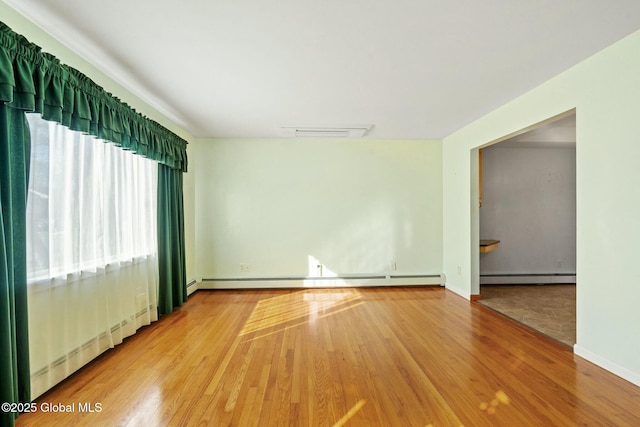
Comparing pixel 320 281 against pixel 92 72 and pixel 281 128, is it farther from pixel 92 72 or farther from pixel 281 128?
pixel 92 72

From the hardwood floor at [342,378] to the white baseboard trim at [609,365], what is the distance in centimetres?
7

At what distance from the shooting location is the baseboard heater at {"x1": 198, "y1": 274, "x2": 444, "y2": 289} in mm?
4926

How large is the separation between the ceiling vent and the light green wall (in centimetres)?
166

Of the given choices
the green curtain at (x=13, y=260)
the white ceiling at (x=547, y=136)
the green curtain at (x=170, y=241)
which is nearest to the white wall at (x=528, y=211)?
the white ceiling at (x=547, y=136)

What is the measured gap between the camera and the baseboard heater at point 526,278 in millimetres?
5195

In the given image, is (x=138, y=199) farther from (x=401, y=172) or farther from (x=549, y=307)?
(x=549, y=307)

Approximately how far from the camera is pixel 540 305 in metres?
3.96

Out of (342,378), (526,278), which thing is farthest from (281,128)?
(526,278)

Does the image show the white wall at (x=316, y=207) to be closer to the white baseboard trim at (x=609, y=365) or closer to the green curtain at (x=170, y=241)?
the green curtain at (x=170, y=241)

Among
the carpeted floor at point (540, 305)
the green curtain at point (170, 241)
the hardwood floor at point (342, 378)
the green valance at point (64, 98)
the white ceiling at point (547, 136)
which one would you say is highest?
the white ceiling at point (547, 136)

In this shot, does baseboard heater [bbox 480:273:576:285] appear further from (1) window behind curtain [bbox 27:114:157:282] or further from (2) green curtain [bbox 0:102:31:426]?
(2) green curtain [bbox 0:102:31:426]

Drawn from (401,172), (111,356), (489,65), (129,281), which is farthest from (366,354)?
(401,172)

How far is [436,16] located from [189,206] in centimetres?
419

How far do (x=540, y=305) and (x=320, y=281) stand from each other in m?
3.22
